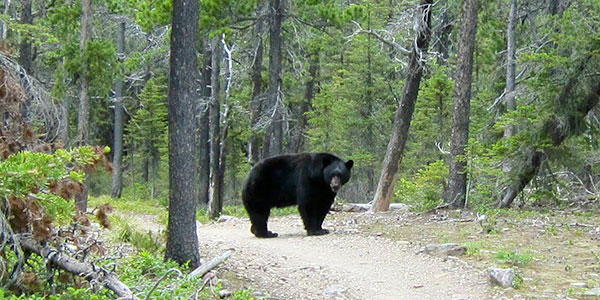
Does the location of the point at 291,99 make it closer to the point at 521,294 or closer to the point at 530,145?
the point at 530,145

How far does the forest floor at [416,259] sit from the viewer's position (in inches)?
344

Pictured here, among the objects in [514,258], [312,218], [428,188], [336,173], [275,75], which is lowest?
[428,188]

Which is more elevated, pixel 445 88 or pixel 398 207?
pixel 445 88

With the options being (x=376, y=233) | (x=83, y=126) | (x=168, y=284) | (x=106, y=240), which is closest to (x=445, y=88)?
(x=376, y=233)

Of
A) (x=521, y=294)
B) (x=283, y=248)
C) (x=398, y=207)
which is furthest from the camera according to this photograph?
(x=398, y=207)

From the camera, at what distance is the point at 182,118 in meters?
8.60

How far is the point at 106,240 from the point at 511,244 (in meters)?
6.89

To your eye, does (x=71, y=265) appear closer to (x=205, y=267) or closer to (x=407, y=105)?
(x=205, y=267)

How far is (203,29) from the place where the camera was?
17.7 metres

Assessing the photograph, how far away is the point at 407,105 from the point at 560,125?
12.9 feet

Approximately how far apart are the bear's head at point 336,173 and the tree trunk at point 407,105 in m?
4.62

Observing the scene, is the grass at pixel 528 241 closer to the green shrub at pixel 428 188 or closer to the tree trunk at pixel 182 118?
the green shrub at pixel 428 188

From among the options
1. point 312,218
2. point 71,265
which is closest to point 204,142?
point 312,218

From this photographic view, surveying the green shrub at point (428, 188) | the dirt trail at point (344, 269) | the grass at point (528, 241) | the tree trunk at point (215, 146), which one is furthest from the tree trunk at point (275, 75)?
the dirt trail at point (344, 269)
